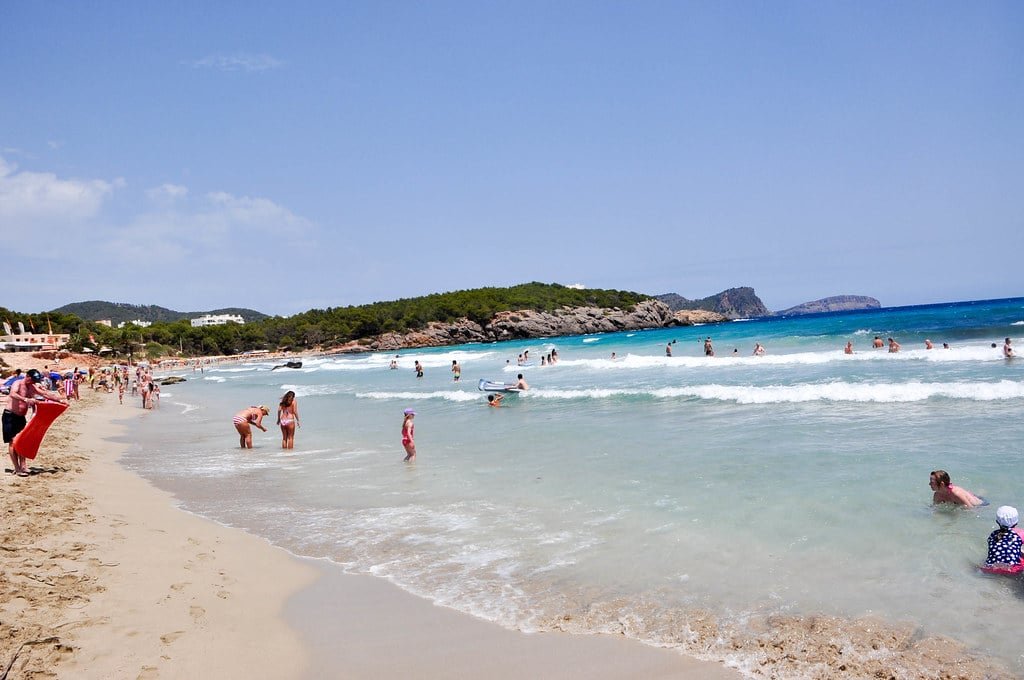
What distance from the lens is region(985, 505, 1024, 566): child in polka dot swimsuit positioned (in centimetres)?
503

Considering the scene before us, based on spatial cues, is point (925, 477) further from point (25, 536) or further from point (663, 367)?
point (663, 367)

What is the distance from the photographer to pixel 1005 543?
16.6 feet

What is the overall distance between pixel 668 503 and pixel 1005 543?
339 cm

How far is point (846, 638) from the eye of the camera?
13.8 ft

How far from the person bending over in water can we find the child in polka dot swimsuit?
5.00 feet

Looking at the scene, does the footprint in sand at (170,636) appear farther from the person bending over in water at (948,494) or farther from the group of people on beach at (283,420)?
the group of people on beach at (283,420)

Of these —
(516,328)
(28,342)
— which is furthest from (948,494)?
(516,328)

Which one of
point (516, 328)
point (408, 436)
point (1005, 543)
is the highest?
point (516, 328)

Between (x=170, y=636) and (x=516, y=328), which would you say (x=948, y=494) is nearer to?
(x=170, y=636)

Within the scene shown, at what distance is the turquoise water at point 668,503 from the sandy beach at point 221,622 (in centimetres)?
35

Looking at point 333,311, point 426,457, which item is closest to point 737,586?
point 426,457

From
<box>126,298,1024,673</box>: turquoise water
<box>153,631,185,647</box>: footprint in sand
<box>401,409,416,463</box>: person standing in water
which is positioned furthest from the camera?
<box>401,409,416,463</box>: person standing in water

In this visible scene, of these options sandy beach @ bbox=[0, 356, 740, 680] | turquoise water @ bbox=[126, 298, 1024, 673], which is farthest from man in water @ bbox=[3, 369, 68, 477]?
sandy beach @ bbox=[0, 356, 740, 680]

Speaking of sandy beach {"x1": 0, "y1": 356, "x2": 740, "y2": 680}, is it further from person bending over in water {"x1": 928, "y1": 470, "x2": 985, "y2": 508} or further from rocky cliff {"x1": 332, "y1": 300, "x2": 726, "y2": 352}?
rocky cliff {"x1": 332, "y1": 300, "x2": 726, "y2": 352}
